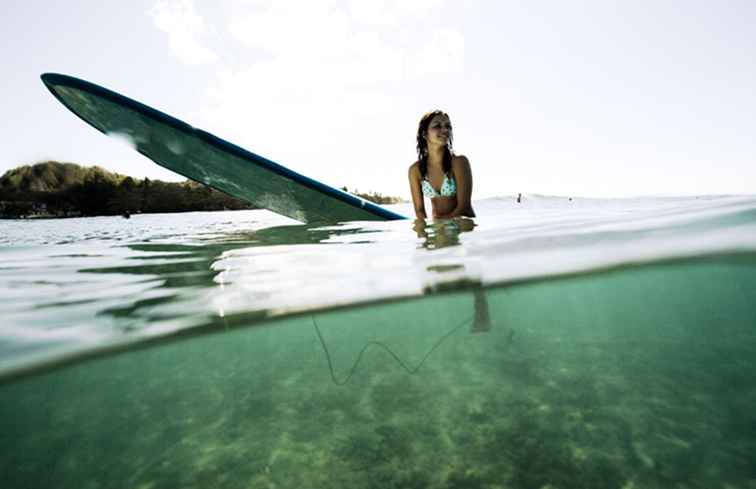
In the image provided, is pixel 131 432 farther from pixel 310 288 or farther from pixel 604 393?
pixel 604 393

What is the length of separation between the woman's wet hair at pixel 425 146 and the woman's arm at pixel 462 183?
0.34 ft

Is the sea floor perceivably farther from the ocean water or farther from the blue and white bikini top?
the blue and white bikini top

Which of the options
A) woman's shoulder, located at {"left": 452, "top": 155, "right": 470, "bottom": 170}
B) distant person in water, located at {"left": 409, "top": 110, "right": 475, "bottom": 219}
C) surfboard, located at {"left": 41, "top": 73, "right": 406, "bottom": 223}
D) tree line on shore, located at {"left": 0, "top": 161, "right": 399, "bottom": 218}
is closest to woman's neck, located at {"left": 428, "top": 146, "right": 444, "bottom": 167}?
distant person in water, located at {"left": 409, "top": 110, "right": 475, "bottom": 219}

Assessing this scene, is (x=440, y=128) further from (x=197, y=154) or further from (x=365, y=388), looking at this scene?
(x=365, y=388)

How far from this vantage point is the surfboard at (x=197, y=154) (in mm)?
5668

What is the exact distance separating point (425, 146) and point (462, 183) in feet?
2.61

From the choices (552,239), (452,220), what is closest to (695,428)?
(552,239)

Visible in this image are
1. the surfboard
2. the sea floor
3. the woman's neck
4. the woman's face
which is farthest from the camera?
the woman's neck

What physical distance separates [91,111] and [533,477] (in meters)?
7.50

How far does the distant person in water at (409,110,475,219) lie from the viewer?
5.59 meters

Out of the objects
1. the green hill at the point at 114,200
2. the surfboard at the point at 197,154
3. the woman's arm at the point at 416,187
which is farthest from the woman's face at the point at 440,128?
the green hill at the point at 114,200

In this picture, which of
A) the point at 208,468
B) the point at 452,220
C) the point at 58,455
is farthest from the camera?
the point at 452,220

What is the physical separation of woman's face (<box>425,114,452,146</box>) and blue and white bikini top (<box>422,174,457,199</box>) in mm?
655

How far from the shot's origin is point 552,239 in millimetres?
4707
